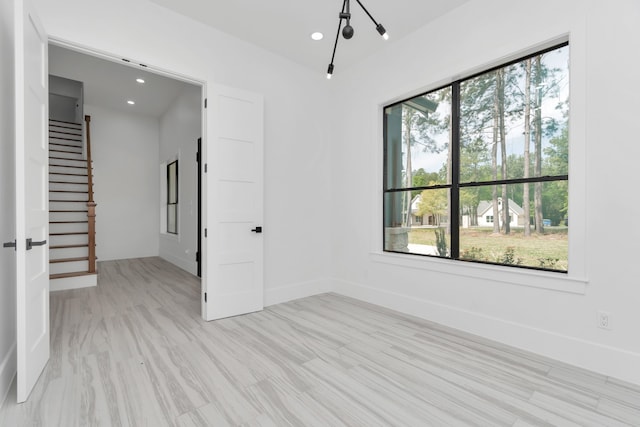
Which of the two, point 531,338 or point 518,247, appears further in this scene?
point 518,247

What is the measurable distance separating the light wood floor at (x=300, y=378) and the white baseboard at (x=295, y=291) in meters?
0.49

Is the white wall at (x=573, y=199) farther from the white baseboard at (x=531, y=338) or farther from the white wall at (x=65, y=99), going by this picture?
the white wall at (x=65, y=99)

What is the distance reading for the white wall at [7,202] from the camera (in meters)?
1.87

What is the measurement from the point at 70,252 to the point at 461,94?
608cm

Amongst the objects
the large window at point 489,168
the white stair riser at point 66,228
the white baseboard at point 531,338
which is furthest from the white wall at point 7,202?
the white stair riser at point 66,228

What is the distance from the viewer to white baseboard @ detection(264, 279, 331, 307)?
12.1 ft

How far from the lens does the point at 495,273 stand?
103 inches

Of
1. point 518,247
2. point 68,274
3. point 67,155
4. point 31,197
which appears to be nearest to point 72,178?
point 67,155

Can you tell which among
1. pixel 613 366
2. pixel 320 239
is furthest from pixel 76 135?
pixel 613 366

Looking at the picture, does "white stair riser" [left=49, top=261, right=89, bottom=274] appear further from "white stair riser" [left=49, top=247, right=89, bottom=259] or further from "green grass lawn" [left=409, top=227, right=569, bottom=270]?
"green grass lawn" [left=409, top=227, right=569, bottom=270]

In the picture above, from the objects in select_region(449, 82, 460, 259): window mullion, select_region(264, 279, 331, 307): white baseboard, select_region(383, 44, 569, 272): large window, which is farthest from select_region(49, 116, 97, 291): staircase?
select_region(449, 82, 460, 259): window mullion

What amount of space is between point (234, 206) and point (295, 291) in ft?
4.68

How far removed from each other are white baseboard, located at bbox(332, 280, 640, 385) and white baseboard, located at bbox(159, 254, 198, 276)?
3441mm

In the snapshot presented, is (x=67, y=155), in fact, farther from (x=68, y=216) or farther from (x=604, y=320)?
(x=604, y=320)
